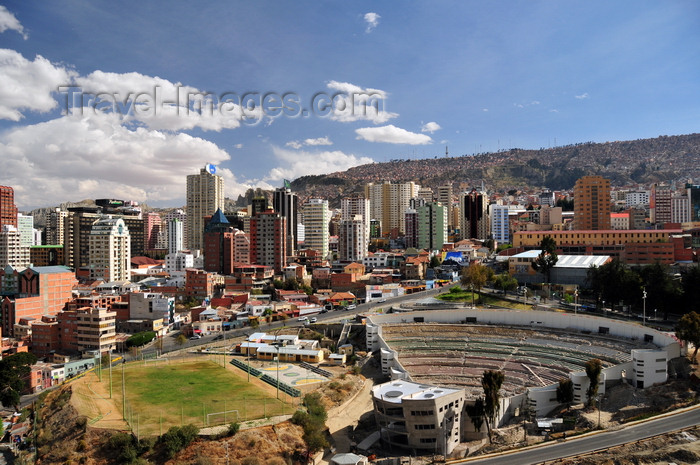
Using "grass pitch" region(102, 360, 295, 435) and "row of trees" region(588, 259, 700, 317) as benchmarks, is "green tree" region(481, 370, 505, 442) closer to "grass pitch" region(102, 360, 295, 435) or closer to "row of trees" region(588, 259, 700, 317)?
"grass pitch" region(102, 360, 295, 435)

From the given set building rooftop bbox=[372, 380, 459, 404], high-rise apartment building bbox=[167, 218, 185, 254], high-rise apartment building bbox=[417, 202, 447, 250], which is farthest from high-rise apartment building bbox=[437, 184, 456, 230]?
building rooftop bbox=[372, 380, 459, 404]

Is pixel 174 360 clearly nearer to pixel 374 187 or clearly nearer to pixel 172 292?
pixel 172 292

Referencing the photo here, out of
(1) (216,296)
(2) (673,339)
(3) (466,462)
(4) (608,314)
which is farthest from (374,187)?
(3) (466,462)

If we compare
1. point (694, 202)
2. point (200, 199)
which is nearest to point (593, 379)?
point (694, 202)

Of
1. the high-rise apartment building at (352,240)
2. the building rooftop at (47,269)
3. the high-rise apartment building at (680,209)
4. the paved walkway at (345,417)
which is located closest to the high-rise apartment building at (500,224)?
the high-rise apartment building at (680,209)

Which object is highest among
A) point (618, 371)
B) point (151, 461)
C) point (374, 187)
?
point (374, 187)

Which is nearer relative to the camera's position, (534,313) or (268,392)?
(268,392)
